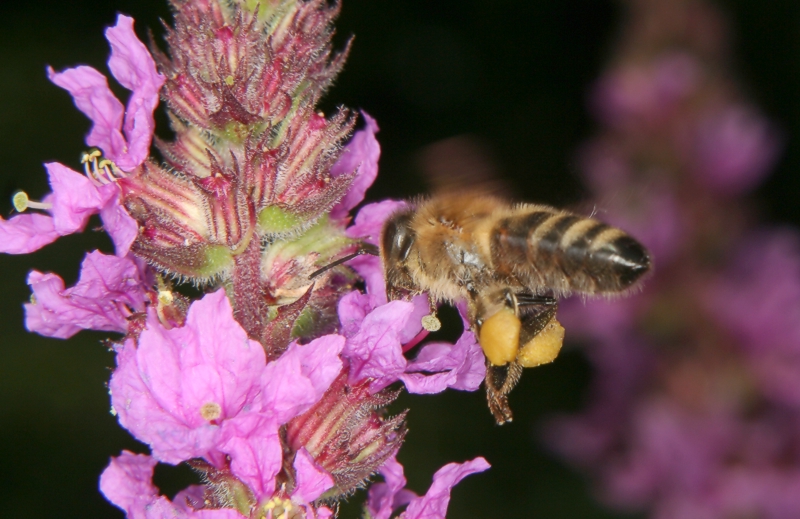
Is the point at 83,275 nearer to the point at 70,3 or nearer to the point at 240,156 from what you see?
the point at 240,156

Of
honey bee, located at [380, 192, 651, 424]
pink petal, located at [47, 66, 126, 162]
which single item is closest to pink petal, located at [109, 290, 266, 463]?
pink petal, located at [47, 66, 126, 162]

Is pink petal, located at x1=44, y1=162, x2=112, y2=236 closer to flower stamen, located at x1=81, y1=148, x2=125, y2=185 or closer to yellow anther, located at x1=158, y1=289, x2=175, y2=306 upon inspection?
flower stamen, located at x1=81, y1=148, x2=125, y2=185

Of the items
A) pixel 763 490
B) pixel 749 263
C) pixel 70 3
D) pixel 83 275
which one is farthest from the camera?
pixel 70 3

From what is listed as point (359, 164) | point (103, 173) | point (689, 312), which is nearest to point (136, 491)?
point (103, 173)

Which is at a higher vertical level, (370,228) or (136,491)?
(370,228)

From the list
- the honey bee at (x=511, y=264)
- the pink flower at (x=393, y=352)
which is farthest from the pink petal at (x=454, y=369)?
the honey bee at (x=511, y=264)

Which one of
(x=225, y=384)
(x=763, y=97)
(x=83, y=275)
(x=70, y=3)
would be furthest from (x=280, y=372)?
(x=763, y=97)

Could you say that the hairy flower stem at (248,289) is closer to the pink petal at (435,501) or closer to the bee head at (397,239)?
the bee head at (397,239)

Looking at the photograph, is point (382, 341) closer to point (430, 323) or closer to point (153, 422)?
point (430, 323)
